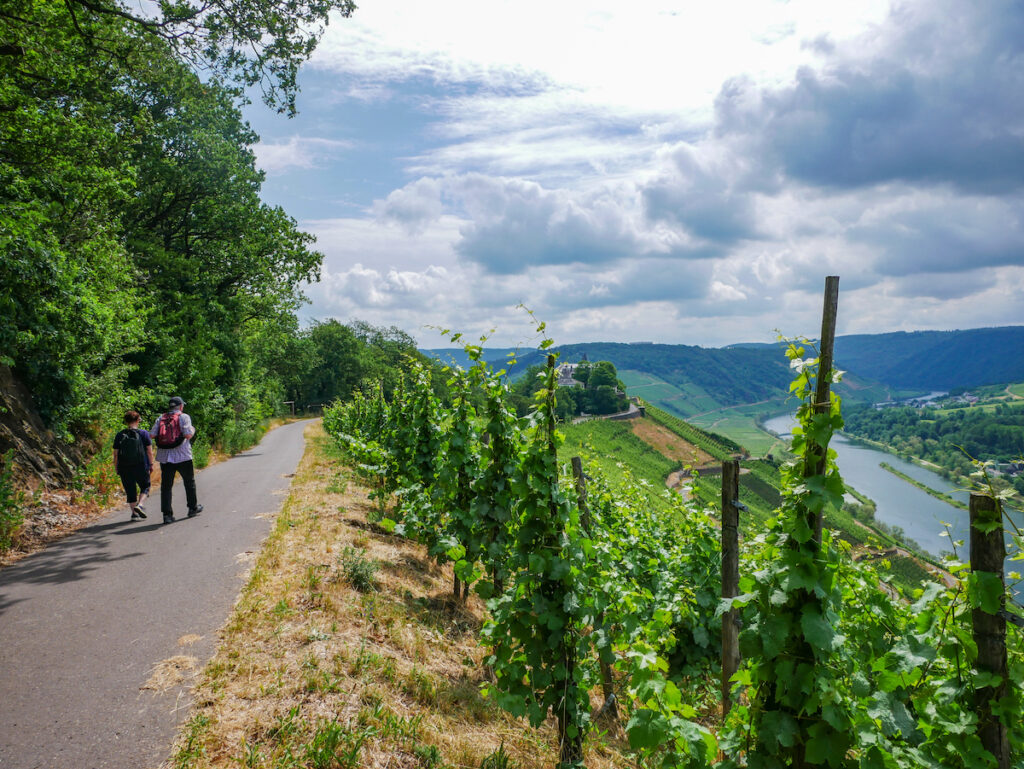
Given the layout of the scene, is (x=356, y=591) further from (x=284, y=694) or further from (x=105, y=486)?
(x=105, y=486)

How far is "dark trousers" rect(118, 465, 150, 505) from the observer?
31.0 ft

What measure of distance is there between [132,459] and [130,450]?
163 millimetres

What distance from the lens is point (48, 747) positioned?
141 inches

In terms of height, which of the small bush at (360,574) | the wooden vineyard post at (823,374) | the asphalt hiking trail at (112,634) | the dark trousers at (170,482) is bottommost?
the small bush at (360,574)

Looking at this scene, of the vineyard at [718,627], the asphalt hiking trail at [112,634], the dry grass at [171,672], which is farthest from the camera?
the dry grass at [171,672]

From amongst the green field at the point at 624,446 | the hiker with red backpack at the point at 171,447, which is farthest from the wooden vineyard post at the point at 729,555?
the green field at the point at 624,446

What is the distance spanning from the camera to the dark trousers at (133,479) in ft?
31.0

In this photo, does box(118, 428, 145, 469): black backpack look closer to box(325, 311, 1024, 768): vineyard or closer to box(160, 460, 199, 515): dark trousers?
box(160, 460, 199, 515): dark trousers

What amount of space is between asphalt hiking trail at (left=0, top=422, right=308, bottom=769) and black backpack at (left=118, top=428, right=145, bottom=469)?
988mm

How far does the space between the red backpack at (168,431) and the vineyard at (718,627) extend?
4.34 metres

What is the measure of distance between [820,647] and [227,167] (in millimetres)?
24050

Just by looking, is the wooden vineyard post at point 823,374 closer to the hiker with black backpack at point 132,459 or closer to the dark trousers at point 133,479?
the hiker with black backpack at point 132,459

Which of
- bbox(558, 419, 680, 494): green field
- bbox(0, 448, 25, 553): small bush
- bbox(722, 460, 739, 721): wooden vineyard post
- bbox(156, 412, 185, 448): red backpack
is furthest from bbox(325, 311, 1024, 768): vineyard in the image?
bbox(558, 419, 680, 494): green field

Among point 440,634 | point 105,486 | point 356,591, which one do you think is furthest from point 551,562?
point 105,486
